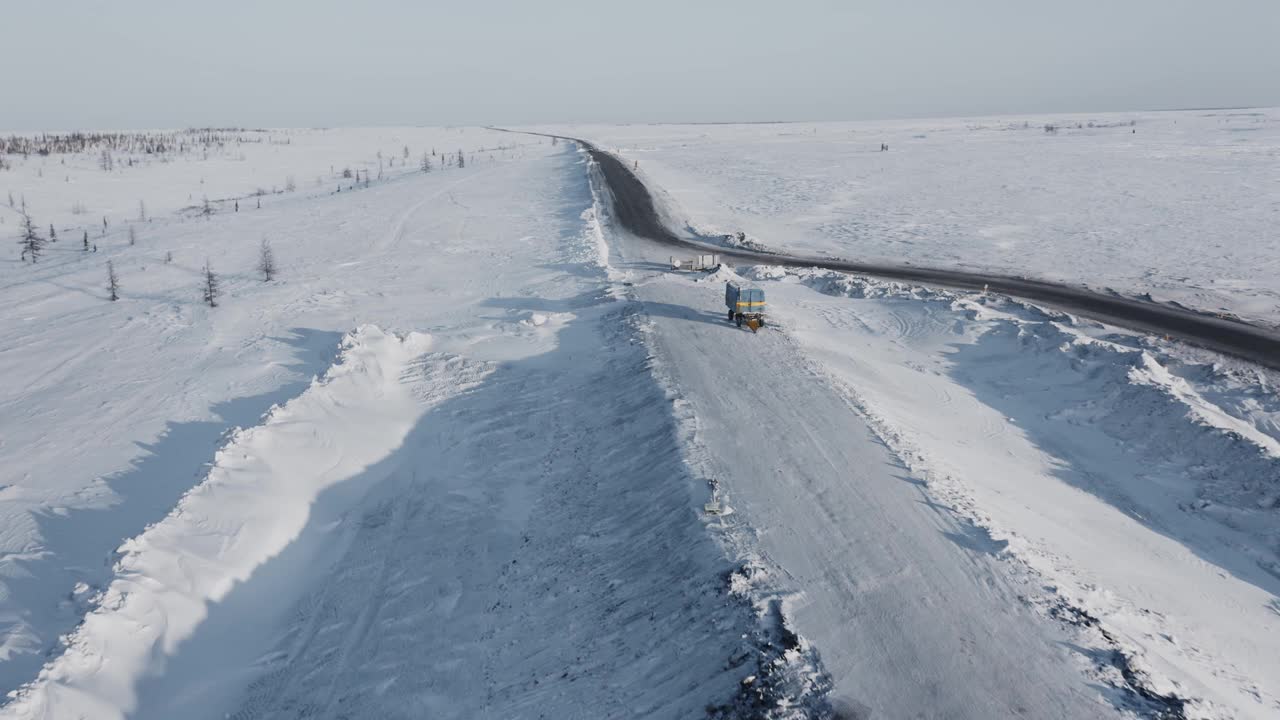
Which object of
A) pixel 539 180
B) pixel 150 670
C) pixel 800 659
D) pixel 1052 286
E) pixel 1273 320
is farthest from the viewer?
pixel 539 180

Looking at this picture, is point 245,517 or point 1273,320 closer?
point 245,517

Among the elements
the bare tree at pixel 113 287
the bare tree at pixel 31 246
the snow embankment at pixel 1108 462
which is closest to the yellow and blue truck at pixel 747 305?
the snow embankment at pixel 1108 462

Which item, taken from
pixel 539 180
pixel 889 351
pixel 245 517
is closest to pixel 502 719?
pixel 245 517

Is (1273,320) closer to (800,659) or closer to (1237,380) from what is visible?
(1237,380)

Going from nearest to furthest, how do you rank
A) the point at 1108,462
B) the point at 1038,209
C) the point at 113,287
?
1. the point at 1108,462
2. the point at 113,287
3. the point at 1038,209

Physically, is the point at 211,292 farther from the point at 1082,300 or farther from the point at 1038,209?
the point at 1038,209

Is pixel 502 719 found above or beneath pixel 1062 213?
beneath

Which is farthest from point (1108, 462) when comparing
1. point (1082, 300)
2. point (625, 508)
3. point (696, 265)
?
point (696, 265)

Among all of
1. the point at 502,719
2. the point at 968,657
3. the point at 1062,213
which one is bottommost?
the point at 502,719
